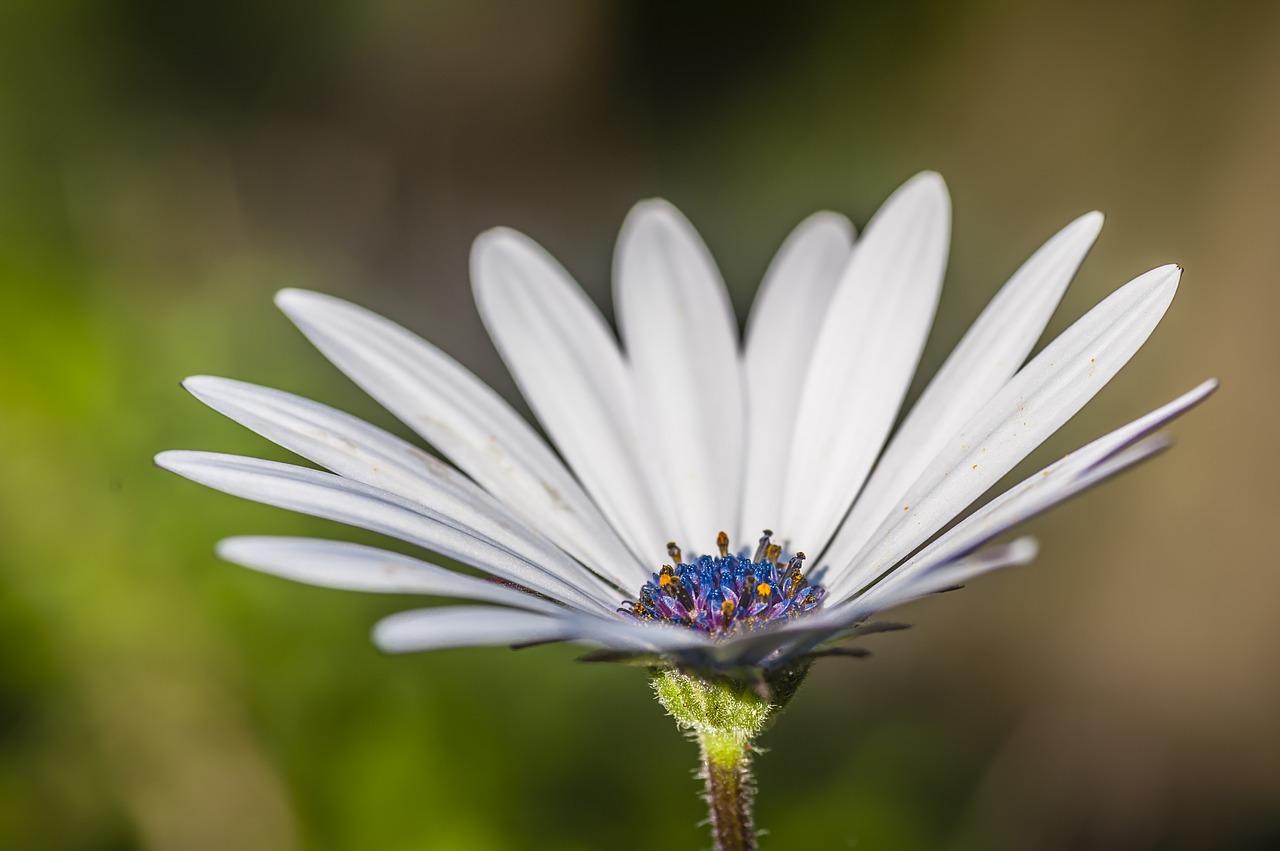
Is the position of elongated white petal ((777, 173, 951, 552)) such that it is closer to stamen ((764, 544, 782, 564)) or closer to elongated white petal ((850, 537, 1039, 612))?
stamen ((764, 544, 782, 564))

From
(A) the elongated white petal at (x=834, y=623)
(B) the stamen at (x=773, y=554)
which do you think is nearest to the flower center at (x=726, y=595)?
(B) the stamen at (x=773, y=554)

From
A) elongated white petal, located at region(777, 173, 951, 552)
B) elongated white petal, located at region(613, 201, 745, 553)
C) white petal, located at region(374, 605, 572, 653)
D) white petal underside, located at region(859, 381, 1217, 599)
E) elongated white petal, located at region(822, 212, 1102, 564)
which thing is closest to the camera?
white petal, located at region(374, 605, 572, 653)

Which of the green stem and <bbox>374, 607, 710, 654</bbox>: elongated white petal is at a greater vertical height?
<bbox>374, 607, 710, 654</bbox>: elongated white petal

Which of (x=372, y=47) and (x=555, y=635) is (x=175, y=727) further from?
(x=372, y=47)

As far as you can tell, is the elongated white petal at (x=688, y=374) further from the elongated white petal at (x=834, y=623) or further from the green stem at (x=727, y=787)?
the elongated white petal at (x=834, y=623)

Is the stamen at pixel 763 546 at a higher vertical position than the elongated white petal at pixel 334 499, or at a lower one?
higher

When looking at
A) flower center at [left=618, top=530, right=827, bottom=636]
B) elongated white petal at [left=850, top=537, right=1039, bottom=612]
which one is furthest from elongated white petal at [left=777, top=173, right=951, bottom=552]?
elongated white petal at [left=850, top=537, right=1039, bottom=612]
